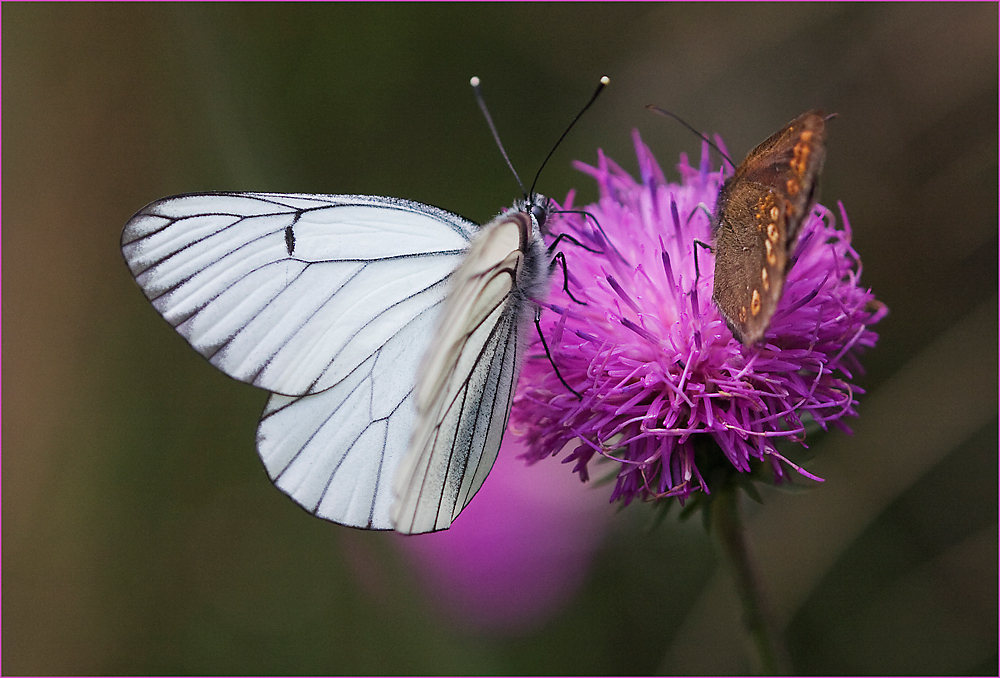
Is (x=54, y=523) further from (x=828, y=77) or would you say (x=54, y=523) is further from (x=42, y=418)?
(x=828, y=77)

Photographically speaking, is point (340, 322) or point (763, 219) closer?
point (763, 219)

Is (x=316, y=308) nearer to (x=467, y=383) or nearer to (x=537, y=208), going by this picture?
(x=467, y=383)

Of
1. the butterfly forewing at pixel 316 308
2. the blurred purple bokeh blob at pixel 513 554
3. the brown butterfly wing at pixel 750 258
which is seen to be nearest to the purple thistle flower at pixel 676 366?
the brown butterfly wing at pixel 750 258

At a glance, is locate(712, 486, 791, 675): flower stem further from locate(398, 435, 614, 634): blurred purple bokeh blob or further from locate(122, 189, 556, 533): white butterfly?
locate(398, 435, 614, 634): blurred purple bokeh blob

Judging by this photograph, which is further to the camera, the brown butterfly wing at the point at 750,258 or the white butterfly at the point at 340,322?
the white butterfly at the point at 340,322

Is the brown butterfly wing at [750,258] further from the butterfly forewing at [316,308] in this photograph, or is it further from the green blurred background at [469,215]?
the green blurred background at [469,215]

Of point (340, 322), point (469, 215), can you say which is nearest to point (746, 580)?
point (340, 322)
